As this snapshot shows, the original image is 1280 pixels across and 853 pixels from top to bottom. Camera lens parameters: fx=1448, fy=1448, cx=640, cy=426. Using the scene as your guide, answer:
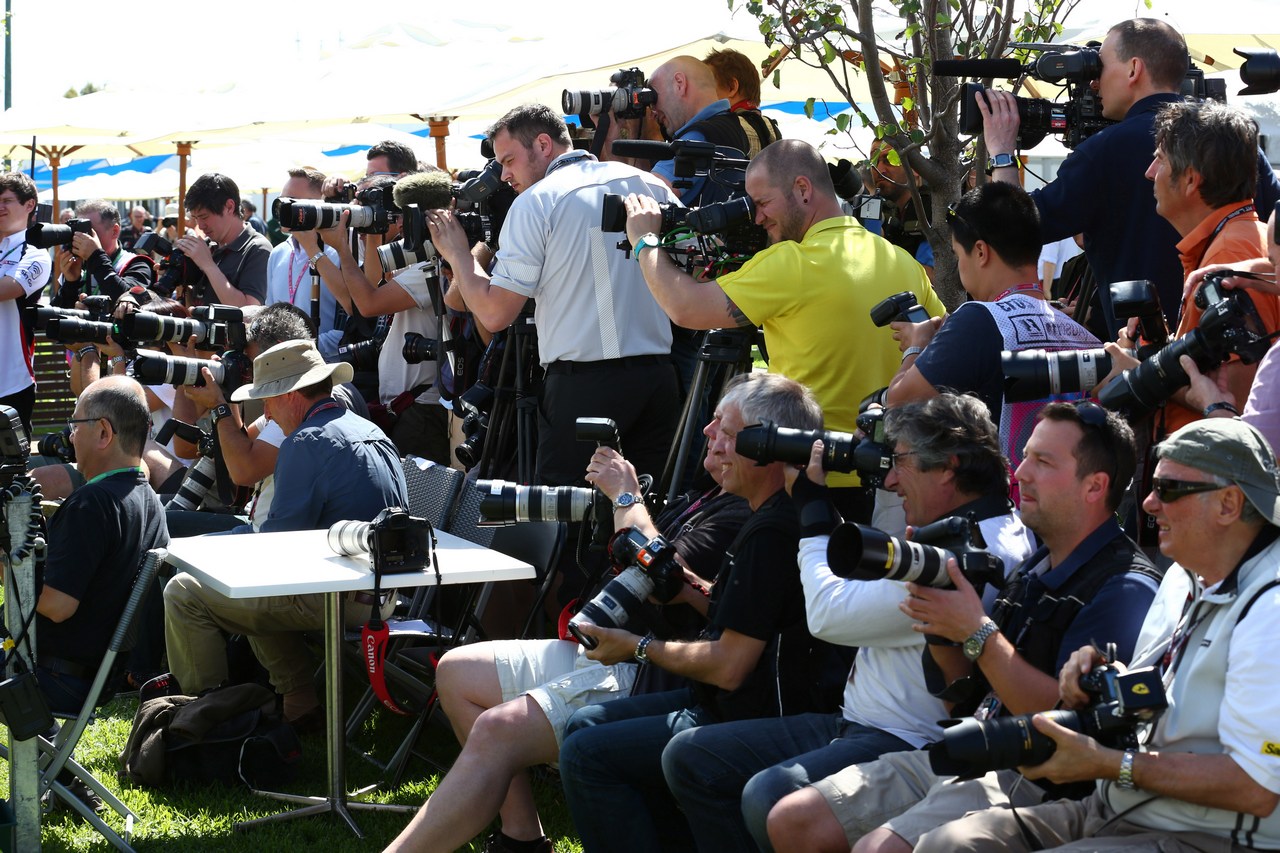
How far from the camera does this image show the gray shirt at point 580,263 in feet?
16.1

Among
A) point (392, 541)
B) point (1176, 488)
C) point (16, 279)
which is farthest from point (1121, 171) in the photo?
point (16, 279)

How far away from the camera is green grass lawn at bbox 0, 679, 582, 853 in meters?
4.11

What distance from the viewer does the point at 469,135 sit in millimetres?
14539

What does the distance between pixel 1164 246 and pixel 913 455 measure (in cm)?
117

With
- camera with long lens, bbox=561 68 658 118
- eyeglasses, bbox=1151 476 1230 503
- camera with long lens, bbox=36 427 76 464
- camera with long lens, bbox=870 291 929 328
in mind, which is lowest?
camera with long lens, bbox=36 427 76 464

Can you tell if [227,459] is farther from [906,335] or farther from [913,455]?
[913,455]

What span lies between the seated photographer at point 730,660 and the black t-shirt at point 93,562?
173 centimetres

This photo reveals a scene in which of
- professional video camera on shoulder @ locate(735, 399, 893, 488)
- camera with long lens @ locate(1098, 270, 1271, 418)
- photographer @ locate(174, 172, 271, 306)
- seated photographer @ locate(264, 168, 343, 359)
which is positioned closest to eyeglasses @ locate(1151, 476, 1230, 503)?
camera with long lens @ locate(1098, 270, 1271, 418)

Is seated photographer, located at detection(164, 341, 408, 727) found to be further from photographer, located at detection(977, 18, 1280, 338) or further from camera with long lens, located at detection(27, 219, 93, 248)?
camera with long lens, located at detection(27, 219, 93, 248)

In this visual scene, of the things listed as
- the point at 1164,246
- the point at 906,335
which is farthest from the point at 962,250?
the point at 1164,246

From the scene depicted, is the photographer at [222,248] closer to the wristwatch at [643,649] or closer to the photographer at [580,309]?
the photographer at [580,309]

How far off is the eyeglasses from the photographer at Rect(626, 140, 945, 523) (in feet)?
4.38

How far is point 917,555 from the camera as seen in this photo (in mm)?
2611

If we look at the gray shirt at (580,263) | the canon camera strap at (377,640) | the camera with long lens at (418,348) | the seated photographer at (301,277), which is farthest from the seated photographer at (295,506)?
the seated photographer at (301,277)
